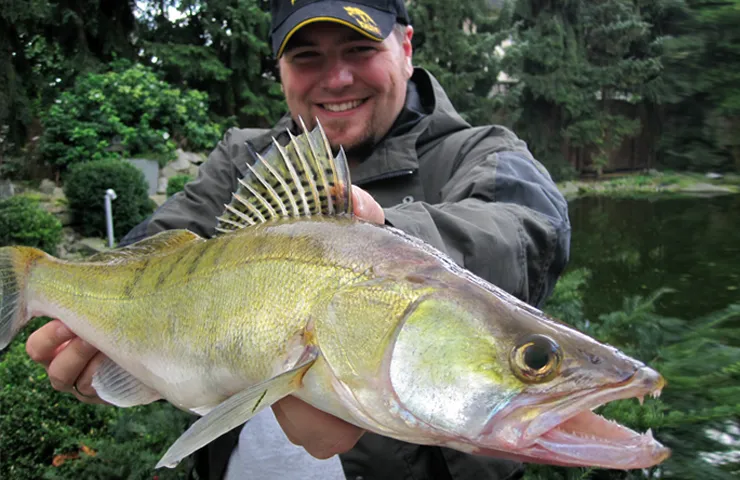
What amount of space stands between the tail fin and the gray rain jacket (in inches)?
24.3

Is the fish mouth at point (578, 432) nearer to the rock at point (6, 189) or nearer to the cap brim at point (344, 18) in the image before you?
the cap brim at point (344, 18)

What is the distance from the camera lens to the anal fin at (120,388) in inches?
86.4

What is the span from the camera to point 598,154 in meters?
20.5

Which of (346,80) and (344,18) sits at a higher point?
(344,18)

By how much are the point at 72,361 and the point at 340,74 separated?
1771mm

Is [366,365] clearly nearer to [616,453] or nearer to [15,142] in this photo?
[616,453]

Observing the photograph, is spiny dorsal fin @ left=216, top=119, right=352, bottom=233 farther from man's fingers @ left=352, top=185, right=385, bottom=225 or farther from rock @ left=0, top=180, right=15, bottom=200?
rock @ left=0, top=180, right=15, bottom=200

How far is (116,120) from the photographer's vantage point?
12.1 m

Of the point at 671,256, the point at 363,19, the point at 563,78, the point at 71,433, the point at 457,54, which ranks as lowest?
the point at 563,78

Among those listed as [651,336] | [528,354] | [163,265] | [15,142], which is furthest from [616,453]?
[15,142]

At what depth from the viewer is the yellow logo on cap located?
2.65 metres

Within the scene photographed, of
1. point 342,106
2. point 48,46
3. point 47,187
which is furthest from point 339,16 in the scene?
point 48,46

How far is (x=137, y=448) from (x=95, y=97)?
10.5m

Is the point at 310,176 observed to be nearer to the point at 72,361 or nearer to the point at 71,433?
the point at 72,361
